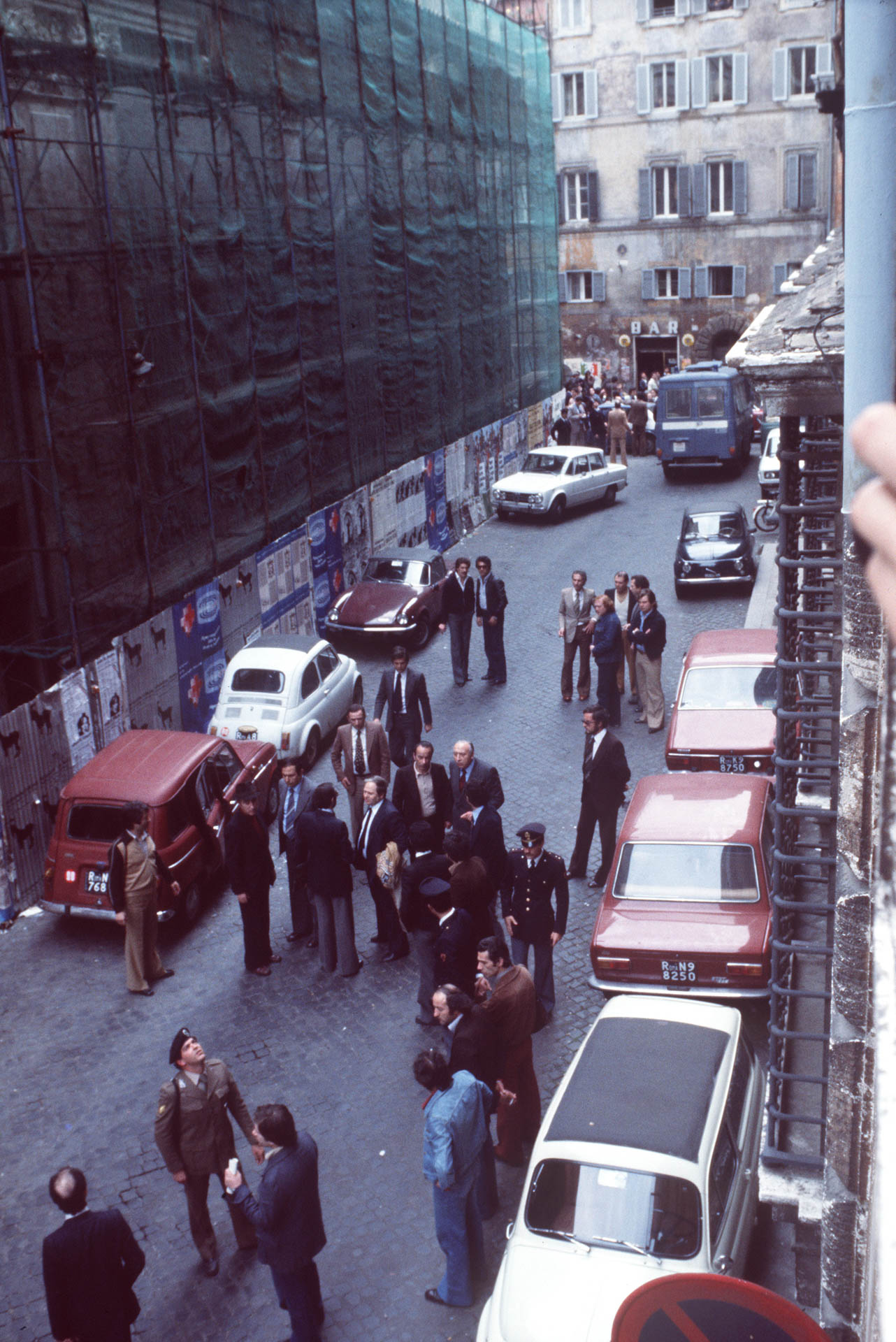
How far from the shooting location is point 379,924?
464 inches

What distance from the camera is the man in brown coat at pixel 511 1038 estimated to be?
8.41 meters

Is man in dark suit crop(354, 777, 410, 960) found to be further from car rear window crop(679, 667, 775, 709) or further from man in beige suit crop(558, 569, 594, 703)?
man in beige suit crop(558, 569, 594, 703)

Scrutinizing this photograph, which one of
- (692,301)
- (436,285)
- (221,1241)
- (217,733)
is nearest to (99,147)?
(217,733)

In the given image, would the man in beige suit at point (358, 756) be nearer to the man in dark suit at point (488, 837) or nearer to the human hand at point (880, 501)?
the man in dark suit at point (488, 837)

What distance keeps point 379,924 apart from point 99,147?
9.45 meters

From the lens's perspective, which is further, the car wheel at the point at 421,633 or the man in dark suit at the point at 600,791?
the car wheel at the point at 421,633

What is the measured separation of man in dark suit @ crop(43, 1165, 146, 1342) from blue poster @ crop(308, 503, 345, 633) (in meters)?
16.1

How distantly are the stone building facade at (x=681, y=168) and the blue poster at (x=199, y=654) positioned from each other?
3340cm

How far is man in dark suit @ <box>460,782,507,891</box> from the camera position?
11.0 meters

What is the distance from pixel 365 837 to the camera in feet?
37.6

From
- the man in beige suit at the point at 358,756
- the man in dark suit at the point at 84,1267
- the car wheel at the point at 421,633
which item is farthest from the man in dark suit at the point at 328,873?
the car wheel at the point at 421,633

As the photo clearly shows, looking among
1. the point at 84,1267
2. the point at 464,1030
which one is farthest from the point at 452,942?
the point at 84,1267

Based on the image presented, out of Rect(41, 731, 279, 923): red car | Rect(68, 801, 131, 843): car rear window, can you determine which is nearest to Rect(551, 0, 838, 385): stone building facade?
Rect(41, 731, 279, 923): red car

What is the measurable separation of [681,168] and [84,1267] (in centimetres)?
4671
